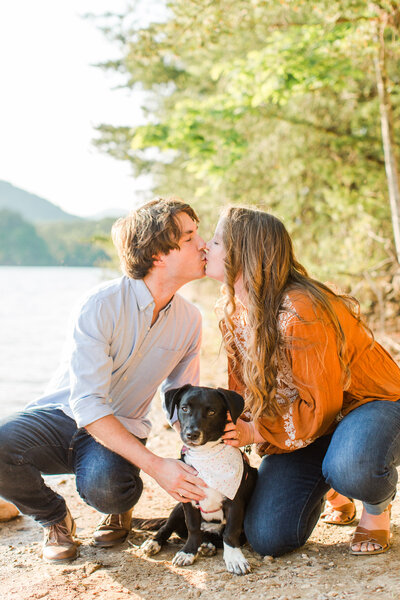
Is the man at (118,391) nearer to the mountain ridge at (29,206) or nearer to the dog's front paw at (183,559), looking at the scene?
the dog's front paw at (183,559)

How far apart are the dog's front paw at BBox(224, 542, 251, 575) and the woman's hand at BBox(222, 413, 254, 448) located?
535 millimetres

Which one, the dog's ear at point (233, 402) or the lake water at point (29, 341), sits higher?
the dog's ear at point (233, 402)

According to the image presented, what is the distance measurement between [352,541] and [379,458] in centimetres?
54

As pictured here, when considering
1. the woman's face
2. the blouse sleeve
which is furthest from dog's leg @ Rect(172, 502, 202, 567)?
the woman's face

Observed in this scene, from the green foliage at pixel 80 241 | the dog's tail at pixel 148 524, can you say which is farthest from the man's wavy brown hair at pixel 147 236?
the green foliage at pixel 80 241

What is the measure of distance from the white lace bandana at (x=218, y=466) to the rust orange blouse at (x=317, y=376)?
0.25m

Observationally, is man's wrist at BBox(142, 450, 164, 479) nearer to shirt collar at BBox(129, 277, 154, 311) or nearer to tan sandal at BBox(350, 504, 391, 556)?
shirt collar at BBox(129, 277, 154, 311)

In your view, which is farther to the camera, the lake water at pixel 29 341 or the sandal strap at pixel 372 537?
the lake water at pixel 29 341

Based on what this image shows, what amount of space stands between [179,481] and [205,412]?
0.38 meters

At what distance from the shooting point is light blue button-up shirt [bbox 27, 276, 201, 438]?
10.9 ft

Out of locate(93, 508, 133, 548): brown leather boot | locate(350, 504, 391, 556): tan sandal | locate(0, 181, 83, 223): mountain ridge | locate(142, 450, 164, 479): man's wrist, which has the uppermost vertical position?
locate(0, 181, 83, 223): mountain ridge

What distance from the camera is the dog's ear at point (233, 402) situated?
318 centimetres

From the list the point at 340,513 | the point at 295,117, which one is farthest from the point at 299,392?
the point at 295,117

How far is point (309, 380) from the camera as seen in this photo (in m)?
3.08
